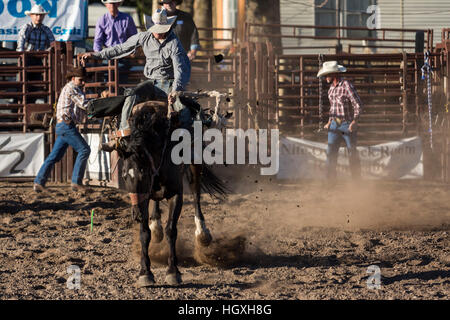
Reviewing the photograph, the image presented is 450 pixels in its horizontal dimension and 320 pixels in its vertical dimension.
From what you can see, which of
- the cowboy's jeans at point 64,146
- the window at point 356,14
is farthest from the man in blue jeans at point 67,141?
the window at point 356,14

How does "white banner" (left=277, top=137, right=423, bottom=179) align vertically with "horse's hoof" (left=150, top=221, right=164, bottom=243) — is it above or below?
above

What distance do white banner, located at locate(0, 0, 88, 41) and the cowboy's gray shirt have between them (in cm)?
596

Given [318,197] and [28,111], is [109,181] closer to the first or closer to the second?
[28,111]

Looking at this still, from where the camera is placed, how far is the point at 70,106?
10312mm

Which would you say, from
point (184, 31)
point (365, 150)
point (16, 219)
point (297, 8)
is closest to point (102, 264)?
point (16, 219)

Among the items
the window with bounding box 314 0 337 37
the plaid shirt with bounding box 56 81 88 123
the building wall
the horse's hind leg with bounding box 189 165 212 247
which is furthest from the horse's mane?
the window with bounding box 314 0 337 37

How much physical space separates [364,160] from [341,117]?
131cm

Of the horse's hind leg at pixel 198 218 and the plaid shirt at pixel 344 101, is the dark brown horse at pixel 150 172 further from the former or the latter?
the plaid shirt at pixel 344 101

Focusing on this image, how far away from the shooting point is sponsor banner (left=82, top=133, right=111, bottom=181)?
11.1 meters

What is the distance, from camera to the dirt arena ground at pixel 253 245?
549 cm

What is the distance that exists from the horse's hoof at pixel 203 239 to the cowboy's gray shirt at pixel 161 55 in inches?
56.3

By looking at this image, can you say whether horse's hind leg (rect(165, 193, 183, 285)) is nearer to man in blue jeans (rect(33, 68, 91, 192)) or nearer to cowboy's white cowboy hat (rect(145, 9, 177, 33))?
cowboy's white cowboy hat (rect(145, 9, 177, 33))

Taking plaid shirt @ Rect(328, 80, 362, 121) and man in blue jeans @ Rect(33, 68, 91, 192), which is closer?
man in blue jeans @ Rect(33, 68, 91, 192)
